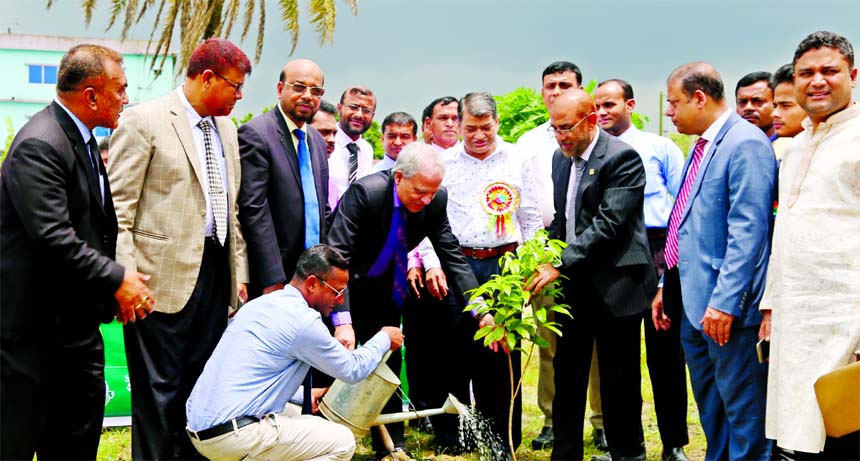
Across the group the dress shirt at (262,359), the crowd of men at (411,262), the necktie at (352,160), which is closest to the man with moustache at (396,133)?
the necktie at (352,160)

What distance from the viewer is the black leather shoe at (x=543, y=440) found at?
659cm

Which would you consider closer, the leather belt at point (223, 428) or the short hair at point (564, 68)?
the leather belt at point (223, 428)

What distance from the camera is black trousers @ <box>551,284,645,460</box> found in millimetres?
5746

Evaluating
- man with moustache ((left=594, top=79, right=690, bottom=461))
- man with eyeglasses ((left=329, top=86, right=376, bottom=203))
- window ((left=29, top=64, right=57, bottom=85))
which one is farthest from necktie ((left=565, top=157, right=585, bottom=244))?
window ((left=29, top=64, right=57, bottom=85))

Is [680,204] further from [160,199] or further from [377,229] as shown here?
[160,199]

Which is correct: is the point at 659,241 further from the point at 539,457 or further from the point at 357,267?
the point at 357,267

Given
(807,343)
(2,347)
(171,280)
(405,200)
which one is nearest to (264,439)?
(171,280)

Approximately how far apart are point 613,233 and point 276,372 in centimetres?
217

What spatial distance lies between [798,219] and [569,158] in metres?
1.78

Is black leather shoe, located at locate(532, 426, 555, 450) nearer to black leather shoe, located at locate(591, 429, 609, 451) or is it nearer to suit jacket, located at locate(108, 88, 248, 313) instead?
black leather shoe, located at locate(591, 429, 609, 451)

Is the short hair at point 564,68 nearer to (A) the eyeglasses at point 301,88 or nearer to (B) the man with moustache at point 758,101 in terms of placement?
(B) the man with moustache at point 758,101

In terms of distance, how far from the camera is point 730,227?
4.90 metres

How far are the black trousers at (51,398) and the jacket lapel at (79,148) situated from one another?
665 mm

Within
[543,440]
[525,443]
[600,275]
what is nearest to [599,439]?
[543,440]
